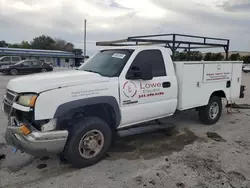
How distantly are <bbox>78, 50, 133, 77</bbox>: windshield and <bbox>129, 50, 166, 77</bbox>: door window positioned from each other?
A: 0.21 metres

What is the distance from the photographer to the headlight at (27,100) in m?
3.24

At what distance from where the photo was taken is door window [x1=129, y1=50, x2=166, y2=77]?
4461 millimetres

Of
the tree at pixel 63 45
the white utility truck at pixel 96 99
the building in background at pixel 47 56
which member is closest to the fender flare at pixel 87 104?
the white utility truck at pixel 96 99

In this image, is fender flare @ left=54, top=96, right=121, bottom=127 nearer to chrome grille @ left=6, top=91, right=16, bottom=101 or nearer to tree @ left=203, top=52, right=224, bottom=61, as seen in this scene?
chrome grille @ left=6, top=91, right=16, bottom=101

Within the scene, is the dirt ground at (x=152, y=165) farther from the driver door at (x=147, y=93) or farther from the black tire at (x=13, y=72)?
the black tire at (x=13, y=72)

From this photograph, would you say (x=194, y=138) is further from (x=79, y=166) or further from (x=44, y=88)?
(x=44, y=88)

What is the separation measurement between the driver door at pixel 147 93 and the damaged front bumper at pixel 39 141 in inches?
47.3

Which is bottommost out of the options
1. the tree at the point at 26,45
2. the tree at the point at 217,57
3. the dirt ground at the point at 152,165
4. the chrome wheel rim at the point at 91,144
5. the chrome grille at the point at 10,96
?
the dirt ground at the point at 152,165

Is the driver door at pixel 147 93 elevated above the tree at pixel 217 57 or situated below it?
below

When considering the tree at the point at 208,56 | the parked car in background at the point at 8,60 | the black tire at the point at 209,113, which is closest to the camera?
the black tire at the point at 209,113

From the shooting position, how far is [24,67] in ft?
74.9

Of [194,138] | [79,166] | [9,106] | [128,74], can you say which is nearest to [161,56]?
[128,74]

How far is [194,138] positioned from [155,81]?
5.68 feet

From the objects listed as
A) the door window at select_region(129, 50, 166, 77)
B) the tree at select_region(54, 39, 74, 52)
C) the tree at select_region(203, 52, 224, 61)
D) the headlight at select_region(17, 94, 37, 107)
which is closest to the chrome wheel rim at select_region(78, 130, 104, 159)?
the headlight at select_region(17, 94, 37, 107)
